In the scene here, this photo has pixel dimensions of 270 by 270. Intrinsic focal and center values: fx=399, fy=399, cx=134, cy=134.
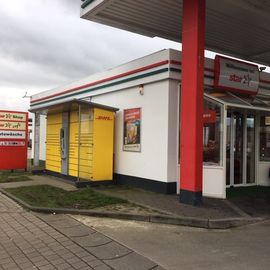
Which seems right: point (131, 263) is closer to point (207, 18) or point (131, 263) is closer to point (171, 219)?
point (171, 219)

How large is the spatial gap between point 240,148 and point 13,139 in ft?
30.6

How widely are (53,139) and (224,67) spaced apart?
7282 mm

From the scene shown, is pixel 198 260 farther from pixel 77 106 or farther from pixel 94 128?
pixel 77 106

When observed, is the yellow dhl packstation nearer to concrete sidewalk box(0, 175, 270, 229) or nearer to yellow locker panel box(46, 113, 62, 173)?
yellow locker panel box(46, 113, 62, 173)

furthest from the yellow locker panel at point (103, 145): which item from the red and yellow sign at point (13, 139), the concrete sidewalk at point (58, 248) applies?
the red and yellow sign at point (13, 139)

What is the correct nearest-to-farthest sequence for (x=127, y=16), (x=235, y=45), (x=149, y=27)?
1. (x=127, y=16)
2. (x=149, y=27)
3. (x=235, y=45)

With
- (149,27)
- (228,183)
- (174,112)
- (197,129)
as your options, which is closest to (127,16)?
(149,27)

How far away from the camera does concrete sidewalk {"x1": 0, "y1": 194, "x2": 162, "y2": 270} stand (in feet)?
17.6

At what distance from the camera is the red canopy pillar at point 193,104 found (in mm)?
9172

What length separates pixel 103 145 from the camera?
12.8 metres

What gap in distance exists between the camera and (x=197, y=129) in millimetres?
9180

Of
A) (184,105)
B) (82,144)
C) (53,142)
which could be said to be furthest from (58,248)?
(53,142)

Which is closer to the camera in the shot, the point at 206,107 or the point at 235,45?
the point at 206,107

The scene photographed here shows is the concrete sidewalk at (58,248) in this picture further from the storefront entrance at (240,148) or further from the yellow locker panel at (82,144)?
the storefront entrance at (240,148)
